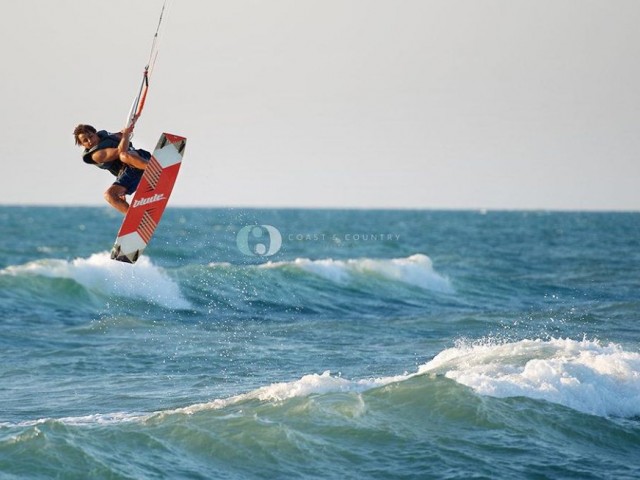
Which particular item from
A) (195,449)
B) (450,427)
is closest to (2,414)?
(195,449)

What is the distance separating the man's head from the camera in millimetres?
11953

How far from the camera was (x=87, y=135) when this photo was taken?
11953 mm

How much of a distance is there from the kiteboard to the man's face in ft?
2.34

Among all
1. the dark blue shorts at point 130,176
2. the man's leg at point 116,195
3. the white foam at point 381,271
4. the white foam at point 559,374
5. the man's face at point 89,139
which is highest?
the man's face at point 89,139

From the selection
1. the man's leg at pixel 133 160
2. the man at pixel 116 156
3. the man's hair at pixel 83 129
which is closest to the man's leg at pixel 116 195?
the man at pixel 116 156

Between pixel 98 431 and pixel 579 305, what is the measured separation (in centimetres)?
1695

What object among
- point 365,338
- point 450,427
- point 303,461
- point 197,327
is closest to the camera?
point 303,461

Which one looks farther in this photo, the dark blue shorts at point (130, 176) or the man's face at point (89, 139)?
the dark blue shorts at point (130, 176)

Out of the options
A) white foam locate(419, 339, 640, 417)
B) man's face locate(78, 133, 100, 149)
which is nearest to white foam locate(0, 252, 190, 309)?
white foam locate(419, 339, 640, 417)

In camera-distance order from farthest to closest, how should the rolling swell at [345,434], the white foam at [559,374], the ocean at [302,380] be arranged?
1. the white foam at [559,374]
2. the ocean at [302,380]
3. the rolling swell at [345,434]

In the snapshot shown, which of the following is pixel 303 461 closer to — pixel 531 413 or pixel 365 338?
pixel 531 413

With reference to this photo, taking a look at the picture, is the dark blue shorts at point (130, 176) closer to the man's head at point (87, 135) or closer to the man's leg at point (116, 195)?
the man's leg at point (116, 195)

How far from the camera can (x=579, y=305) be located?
2538cm

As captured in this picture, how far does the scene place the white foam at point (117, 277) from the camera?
26.4 metres
